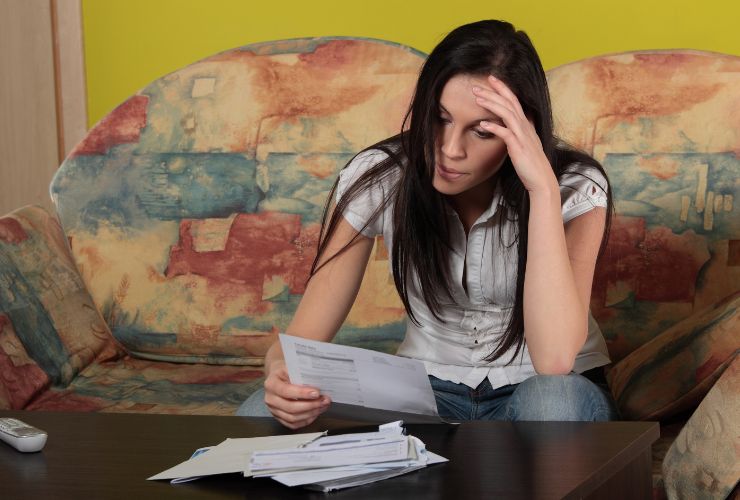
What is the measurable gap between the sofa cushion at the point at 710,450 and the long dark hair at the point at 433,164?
27 centimetres

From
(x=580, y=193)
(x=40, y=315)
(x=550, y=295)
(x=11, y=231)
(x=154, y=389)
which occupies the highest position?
(x=580, y=193)

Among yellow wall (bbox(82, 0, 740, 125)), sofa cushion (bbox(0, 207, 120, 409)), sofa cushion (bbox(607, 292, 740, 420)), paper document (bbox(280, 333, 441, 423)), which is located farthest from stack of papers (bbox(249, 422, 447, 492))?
yellow wall (bbox(82, 0, 740, 125))

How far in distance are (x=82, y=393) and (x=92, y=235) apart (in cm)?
40

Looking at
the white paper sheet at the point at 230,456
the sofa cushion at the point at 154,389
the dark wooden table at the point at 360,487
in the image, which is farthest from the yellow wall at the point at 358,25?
the white paper sheet at the point at 230,456

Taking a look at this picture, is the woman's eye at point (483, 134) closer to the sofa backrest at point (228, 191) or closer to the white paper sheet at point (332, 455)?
the white paper sheet at point (332, 455)

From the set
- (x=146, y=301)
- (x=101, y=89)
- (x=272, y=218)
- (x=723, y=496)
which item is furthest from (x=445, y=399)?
(x=101, y=89)

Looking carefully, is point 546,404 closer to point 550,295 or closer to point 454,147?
point 550,295

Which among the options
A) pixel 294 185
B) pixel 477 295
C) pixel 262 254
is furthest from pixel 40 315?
pixel 477 295

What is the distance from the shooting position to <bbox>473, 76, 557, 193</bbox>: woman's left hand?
4.76ft

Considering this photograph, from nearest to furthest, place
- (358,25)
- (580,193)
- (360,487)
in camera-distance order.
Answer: (360,487) → (580,193) → (358,25)

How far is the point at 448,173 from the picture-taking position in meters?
1.50

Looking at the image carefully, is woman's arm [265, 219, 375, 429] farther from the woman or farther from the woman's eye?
the woman's eye

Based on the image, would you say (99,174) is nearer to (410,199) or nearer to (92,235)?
(92,235)

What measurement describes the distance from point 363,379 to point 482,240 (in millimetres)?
493
